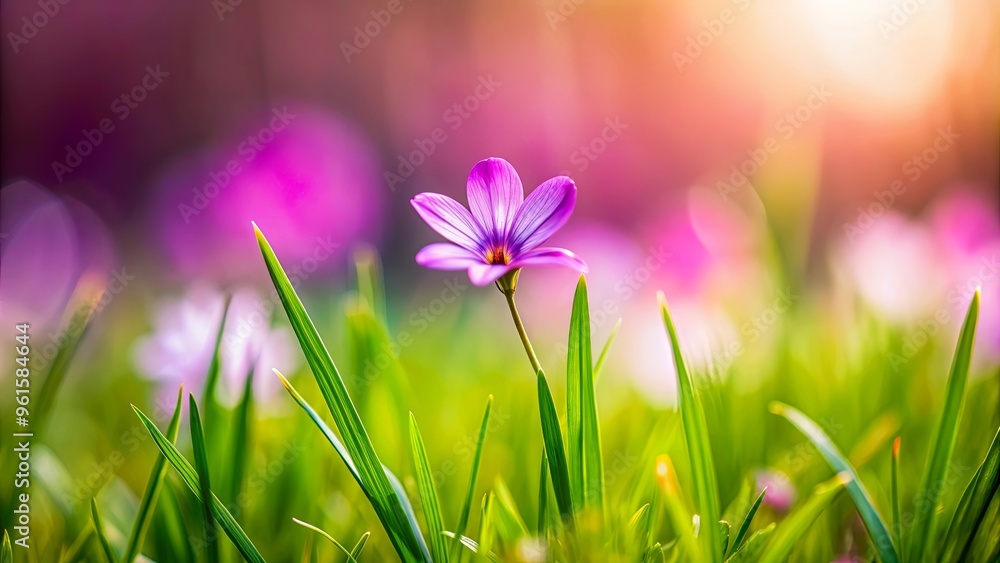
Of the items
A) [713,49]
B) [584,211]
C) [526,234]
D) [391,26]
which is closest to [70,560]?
[526,234]

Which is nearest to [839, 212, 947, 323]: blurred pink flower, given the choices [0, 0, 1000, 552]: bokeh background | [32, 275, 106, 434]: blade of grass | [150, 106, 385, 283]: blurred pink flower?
[0, 0, 1000, 552]: bokeh background

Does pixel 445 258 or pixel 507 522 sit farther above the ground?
pixel 445 258

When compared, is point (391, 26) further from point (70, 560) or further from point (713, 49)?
point (70, 560)

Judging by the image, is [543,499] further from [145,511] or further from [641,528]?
[145,511]

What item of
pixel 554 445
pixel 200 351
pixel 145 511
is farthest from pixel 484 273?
pixel 200 351

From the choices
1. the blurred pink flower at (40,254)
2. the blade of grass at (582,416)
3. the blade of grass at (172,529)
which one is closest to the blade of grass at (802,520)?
the blade of grass at (582,416)
